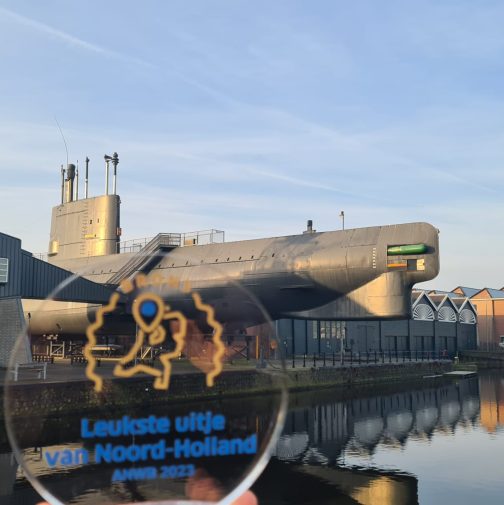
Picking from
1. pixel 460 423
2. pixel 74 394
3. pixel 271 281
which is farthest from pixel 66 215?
pixel 460 423

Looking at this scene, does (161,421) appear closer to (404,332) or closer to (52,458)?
(52,458)

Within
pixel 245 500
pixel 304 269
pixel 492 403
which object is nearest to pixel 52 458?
pixel 245 500

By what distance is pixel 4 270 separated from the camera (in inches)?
1304

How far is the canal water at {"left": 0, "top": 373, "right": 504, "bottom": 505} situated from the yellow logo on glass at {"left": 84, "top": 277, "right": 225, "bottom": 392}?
4885 millimetres

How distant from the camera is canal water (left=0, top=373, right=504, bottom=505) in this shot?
18156mm

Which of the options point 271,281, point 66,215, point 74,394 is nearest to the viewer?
point 74,394

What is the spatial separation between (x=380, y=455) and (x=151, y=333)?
2160 centimetres

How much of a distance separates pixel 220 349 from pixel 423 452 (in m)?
23.1

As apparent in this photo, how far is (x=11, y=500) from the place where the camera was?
1655 centimetres

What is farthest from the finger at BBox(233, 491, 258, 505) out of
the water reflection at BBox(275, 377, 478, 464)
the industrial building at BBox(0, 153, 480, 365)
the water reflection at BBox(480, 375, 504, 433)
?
the water reflection at BBox(480, 375, 504, 433)

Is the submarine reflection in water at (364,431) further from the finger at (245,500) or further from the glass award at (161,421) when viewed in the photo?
the glass award at (161,421)

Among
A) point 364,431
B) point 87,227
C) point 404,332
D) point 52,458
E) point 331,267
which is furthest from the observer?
point 404,332

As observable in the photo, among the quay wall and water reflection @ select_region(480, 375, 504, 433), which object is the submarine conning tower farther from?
water reflection @ select_region(480, 375, 504, 433)

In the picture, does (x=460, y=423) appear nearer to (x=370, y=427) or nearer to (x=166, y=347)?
(x=370, y=427)
